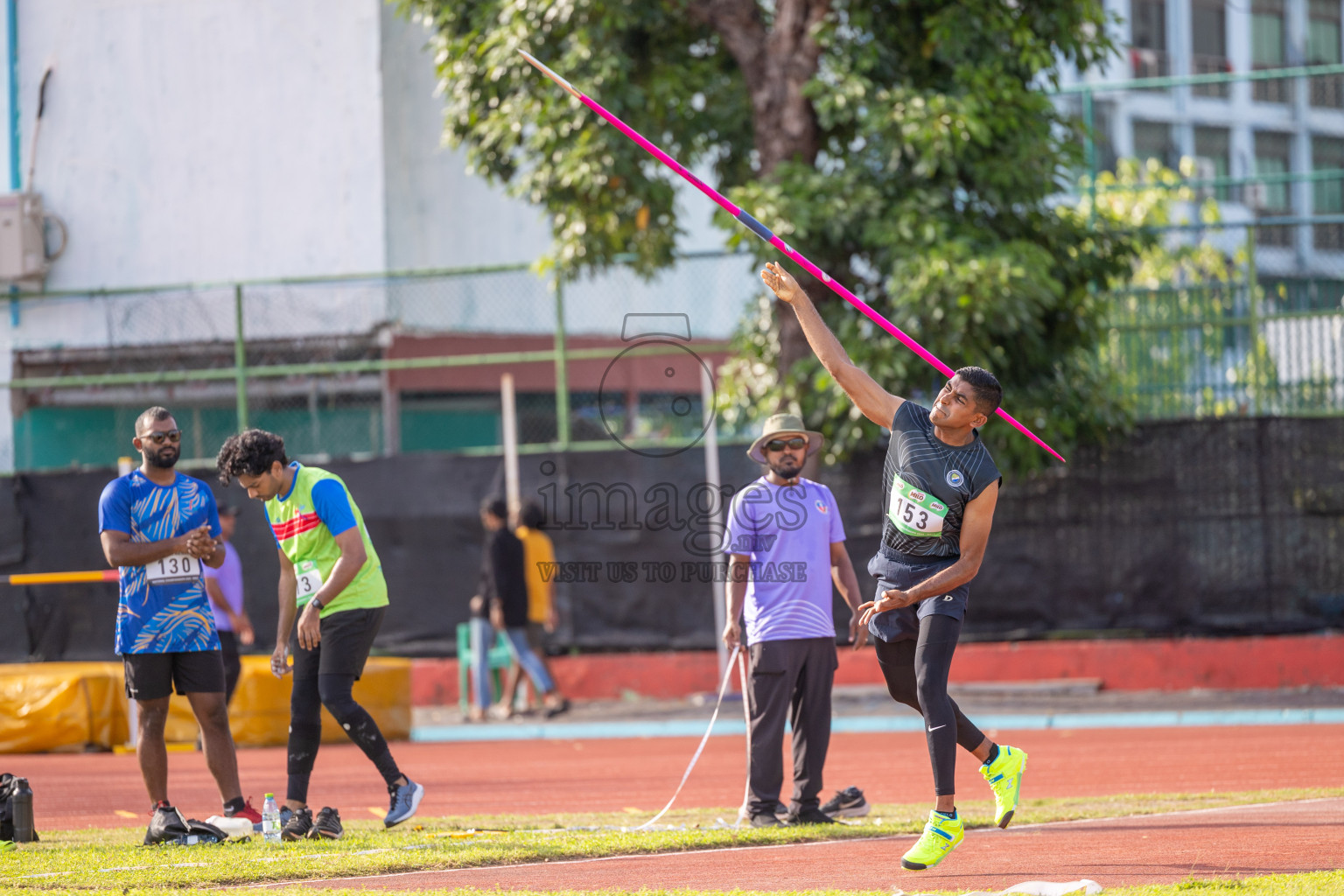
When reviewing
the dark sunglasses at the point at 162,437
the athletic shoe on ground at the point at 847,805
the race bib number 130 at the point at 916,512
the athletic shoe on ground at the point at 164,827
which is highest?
the dark sunglasses at the point at 162,437

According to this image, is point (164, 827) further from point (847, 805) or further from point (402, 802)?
point (847, 805)

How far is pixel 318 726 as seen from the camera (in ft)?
26.0

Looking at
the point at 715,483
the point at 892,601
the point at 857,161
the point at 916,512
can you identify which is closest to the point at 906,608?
the point at 892,601

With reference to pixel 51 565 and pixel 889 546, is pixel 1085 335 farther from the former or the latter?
pixel 51 565

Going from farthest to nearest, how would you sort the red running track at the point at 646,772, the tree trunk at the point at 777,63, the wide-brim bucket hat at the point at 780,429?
the tree trunk at the point at 777,63 → the red running track at the point at 646,772 → the wide-brim bucket hat at the point at 780,429

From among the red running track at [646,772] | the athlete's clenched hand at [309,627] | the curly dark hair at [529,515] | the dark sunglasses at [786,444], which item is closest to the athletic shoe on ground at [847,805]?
the red running track at [646,772]

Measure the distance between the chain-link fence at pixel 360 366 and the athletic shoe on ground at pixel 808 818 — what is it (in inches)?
333

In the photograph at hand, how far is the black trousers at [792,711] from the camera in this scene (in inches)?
316

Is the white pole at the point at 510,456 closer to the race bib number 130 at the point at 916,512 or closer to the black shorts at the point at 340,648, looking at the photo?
the black shorts at the point at 340,648

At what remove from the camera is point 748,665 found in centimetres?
838

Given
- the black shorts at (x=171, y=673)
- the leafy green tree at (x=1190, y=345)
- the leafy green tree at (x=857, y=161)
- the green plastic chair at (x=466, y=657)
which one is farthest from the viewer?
the green plastic chair at (x=466, y=657)

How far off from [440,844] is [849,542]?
9.06 meters

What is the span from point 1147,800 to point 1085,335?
7.11 m

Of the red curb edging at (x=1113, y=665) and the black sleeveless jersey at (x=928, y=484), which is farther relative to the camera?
the red curb edging at (x=1113, y=665)
